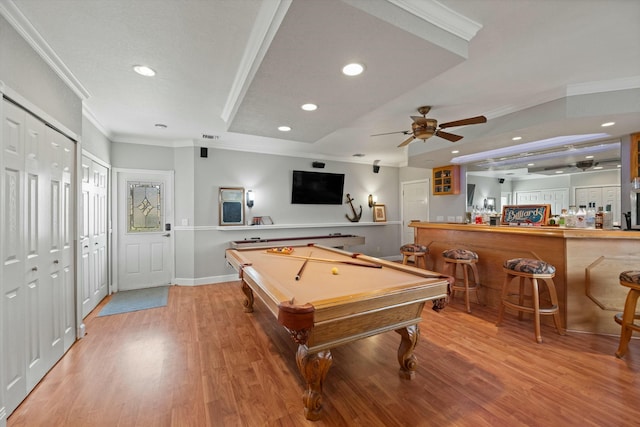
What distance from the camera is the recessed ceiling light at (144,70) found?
2311 millimetres

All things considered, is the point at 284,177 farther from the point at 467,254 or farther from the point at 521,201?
the point at 521,201

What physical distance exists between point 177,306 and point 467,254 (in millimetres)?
3990

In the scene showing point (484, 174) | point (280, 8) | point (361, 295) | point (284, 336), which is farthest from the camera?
point (484, 174)

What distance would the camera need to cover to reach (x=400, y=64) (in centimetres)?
186

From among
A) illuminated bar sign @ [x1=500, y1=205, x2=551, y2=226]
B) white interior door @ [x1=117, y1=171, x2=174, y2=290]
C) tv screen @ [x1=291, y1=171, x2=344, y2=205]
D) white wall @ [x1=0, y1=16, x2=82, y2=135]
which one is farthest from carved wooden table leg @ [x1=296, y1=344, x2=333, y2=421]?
tv screen @ [x1=291, y1=171, x2=344, y2=205]

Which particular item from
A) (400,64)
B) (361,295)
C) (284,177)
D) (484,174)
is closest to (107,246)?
(284,177)

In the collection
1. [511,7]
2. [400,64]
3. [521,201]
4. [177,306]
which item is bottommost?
[177,306]

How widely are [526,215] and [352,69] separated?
Result: 12.0 feet

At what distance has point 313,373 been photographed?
162cm

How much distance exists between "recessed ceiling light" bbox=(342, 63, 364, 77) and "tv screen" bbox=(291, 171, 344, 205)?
361 centimetres

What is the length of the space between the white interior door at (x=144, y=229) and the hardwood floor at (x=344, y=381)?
1.57 m

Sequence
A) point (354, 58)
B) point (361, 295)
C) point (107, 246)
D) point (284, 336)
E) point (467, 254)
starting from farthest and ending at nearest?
point (107, 246), point (467, 254), point (284, 336), point (354, 58), point (361, 295)

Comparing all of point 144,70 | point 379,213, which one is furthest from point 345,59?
point 379,213

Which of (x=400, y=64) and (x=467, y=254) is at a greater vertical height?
(x=400, y=64)
